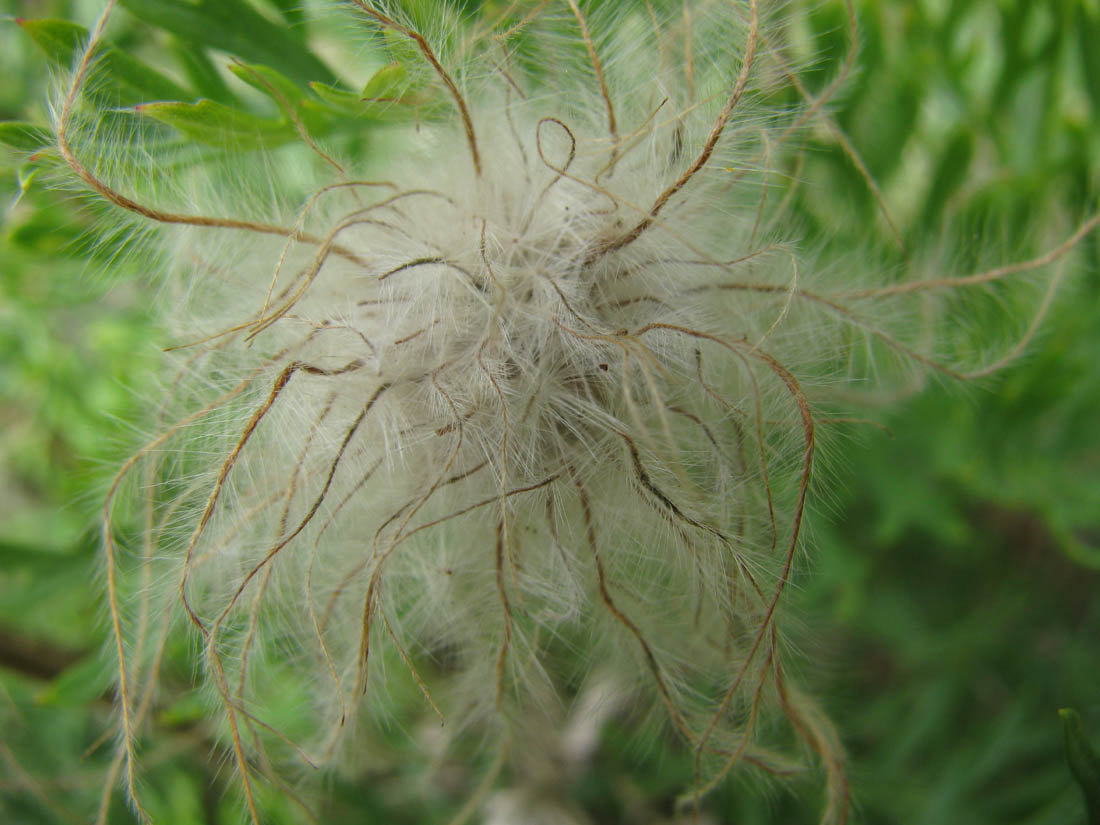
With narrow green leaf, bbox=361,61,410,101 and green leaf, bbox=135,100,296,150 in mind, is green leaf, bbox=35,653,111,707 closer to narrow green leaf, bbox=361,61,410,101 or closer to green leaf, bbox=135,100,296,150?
green leaf, bbox=135,100,296,150

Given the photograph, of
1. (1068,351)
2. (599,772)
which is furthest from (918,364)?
(599,772)

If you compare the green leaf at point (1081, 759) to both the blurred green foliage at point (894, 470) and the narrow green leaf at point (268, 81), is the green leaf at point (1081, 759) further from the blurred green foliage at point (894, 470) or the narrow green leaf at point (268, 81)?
the narrow green leaf at point (268, 81)

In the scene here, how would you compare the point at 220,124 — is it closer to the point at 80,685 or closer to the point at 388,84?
the point at 388,84

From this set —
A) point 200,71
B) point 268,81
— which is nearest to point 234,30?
point 200,71

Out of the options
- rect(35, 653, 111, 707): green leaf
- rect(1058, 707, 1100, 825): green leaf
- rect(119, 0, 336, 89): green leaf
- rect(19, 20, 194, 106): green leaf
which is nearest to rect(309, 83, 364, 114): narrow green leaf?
rect(119, 0, 336, 89): green leaf

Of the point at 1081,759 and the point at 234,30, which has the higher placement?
the point at 234,30

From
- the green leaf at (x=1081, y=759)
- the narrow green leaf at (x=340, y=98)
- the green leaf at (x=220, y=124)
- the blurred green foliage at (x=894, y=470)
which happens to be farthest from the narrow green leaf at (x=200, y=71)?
the green leaf at (x=1081, y=759)
